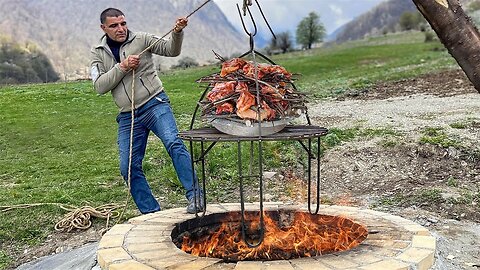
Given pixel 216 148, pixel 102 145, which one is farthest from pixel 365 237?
pixel 102 145

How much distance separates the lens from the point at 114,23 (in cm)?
448

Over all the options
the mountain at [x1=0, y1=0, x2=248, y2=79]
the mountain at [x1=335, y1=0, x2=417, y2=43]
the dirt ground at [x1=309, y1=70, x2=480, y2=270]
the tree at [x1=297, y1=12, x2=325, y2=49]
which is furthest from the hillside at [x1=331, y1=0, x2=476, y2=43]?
the dirt ground at [x1=309, y1=70, x2=480, y2=270]

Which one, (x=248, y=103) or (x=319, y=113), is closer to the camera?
(x=248, y=103)

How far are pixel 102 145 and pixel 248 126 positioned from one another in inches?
302

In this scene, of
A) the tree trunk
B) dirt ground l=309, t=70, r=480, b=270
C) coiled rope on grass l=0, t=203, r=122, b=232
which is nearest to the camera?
the tree trunk

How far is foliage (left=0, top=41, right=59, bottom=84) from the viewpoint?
20.7 m

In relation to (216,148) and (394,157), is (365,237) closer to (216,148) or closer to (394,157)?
(394,157)

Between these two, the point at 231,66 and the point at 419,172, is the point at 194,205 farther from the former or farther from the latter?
the point at 419,172

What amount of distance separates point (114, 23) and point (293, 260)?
8.40 feet

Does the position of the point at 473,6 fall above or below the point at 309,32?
above

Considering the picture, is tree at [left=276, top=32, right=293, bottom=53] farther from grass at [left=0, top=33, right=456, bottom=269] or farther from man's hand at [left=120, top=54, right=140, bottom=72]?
man's hand at [left=120, top=54, right=140, bottom=72]

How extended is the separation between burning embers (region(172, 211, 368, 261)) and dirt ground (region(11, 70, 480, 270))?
0.64 metres

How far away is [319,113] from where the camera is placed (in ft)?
36.7

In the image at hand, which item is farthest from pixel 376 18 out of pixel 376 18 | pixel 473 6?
pixel 473 6
